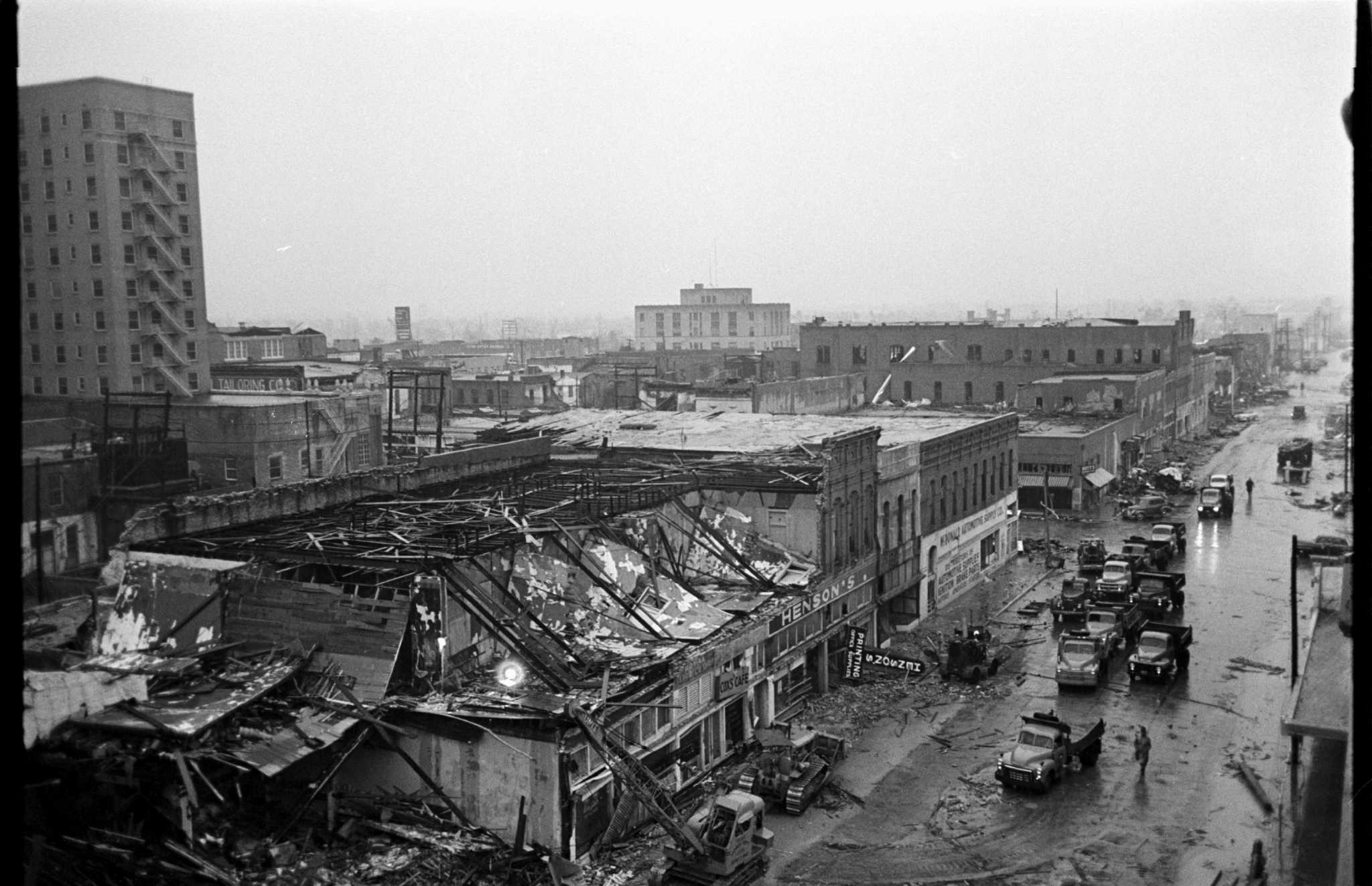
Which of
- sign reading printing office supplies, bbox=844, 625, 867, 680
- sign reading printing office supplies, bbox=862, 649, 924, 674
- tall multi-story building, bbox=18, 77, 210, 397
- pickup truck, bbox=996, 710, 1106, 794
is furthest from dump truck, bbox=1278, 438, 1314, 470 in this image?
tall multi-story building, bbox=18, 77, 210, 397

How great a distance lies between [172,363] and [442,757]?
87.2 ft

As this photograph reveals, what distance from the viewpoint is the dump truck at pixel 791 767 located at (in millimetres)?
22109

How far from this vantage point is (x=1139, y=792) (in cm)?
2309

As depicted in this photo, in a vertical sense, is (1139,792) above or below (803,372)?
below

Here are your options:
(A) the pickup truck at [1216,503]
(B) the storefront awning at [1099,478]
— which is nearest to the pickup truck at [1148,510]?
(A) the pickup truck at [1216,503]

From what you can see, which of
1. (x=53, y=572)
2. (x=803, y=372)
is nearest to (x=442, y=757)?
(x=53, y=572)

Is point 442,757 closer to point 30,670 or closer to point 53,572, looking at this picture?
point 30,670

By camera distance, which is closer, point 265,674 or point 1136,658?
point 265,674

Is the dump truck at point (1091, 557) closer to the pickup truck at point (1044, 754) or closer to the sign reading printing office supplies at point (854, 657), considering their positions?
the sign reading printing office supplies at point (854, 657)

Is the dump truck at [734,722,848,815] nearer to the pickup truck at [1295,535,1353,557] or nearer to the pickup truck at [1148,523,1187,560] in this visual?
the pickup truck at [1295,535,1353,557]

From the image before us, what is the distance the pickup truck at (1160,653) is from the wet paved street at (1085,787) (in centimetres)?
37

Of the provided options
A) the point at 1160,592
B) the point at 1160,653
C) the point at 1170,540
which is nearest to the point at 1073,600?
the point at 1160,592

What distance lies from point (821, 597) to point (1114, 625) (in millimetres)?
9646

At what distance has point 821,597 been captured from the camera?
30047mm
